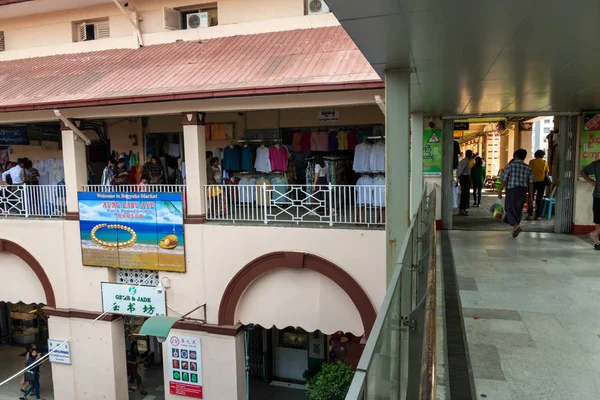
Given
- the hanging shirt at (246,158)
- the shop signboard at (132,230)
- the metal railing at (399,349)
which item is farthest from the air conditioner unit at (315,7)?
the metal railing at (399,349)

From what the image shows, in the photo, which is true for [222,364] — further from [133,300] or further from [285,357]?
[285,357]

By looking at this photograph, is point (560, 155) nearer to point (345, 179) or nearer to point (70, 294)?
point (345, 179)

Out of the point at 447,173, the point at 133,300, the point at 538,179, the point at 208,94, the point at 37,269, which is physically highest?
the point at 208,94

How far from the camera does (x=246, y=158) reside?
13055 millimetres

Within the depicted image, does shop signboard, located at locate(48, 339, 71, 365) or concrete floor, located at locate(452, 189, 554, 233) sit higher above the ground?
concrete floor, located at locate(452, 189, 554, 233)

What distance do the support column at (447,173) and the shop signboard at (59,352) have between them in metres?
10.2

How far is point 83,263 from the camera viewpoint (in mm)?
12062

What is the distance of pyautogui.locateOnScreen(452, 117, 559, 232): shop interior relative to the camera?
11357mm

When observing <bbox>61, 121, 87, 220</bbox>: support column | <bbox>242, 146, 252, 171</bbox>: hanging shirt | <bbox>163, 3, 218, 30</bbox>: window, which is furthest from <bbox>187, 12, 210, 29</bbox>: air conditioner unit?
<bbox>61, 121, 87, 220</bbox>: support column

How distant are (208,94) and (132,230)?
400 cm

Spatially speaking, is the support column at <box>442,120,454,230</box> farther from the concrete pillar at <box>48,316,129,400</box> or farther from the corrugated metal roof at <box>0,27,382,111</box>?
the concrete pillar at <box>48,316,129,400</box>

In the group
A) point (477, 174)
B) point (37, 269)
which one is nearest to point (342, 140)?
point (477, 174)

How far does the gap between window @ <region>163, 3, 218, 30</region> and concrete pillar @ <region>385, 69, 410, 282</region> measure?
993 centimetres

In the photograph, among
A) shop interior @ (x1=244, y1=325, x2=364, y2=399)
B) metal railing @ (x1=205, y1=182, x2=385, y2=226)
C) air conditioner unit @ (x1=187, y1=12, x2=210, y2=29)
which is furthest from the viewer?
shop interior @ (x1=244, y1=325, x2=364, y2=399)
